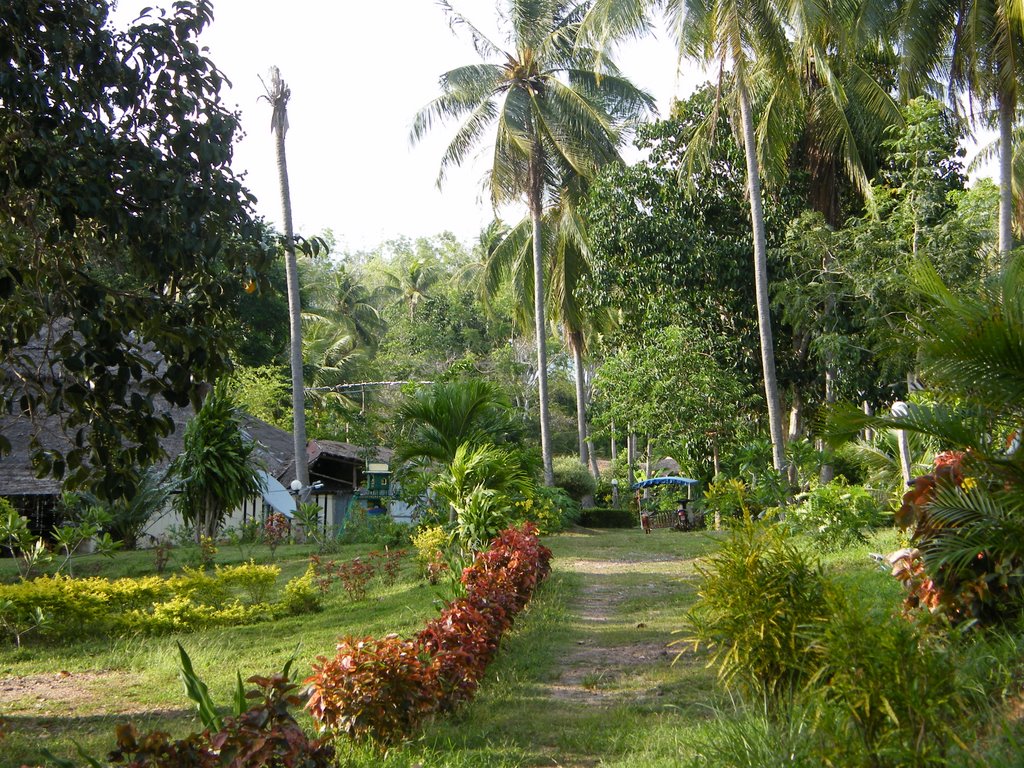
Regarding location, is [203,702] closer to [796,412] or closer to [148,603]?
[148,603]

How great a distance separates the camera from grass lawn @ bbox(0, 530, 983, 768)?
5469mm

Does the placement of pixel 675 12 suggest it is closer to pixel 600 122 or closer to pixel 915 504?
pixel 600 122

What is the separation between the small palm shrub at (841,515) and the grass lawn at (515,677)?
0.64m

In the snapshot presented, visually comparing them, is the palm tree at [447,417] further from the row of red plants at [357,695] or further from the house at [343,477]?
the house at [343,477]

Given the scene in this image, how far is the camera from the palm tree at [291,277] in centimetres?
2173

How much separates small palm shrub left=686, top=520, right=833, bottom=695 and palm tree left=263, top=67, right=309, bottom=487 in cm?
1706

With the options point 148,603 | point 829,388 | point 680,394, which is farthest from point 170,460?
point 829,388

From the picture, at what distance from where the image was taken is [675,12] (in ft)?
62.6

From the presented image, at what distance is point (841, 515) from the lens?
1321 cm

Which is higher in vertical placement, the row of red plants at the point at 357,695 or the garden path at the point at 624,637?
the row of red plants at the point at 357,695

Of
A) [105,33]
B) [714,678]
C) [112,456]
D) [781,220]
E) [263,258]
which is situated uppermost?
[781,220]

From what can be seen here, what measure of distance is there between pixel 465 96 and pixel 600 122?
3534 mm

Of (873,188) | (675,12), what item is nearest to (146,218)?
(675,12)

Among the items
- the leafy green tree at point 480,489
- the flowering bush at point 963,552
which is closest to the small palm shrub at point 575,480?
the leafy green tree at point 480,489
